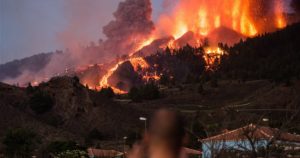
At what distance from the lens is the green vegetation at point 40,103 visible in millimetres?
60875

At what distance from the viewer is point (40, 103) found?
6147 cm

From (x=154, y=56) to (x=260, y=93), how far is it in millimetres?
93289

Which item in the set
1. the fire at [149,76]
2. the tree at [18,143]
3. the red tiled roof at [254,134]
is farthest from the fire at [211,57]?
the red tiled roof at [254,134]

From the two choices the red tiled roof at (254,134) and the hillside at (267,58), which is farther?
the hillside at (267,58)

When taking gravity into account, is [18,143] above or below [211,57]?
below

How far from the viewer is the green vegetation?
60.9 meters

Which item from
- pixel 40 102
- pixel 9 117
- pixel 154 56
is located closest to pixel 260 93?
pixel 40 102

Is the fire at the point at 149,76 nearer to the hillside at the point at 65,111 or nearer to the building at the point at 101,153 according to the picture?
the hillside at the point at 65,111

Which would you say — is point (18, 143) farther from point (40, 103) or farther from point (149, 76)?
point (149, 76)

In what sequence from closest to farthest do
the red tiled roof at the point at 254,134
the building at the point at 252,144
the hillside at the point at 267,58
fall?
the building at the point at 252,144 < the red tiled roof at the point at 254,134 < the hillside at the point at 267,58

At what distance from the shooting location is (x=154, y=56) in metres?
178

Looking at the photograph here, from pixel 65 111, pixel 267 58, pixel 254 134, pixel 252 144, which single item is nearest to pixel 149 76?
pixel 267 58

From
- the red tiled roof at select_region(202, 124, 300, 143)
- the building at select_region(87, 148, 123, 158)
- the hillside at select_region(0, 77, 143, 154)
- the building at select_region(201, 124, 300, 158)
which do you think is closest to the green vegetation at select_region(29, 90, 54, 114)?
the hillside at select_region(0, 77, 143, 154)

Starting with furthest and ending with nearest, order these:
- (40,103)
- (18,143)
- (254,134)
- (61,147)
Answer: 1. (40,103)
2. (18,143)
3. (61,147)
4. (254,134)
